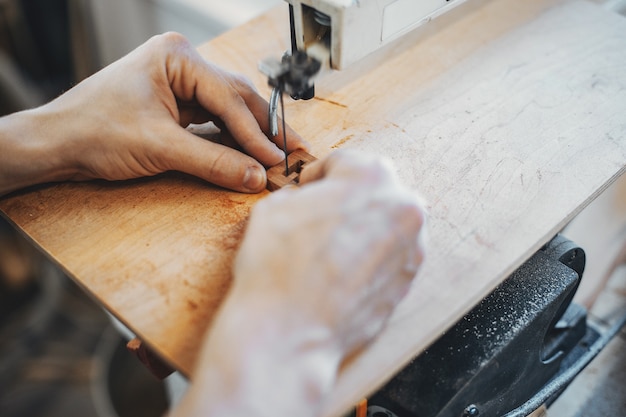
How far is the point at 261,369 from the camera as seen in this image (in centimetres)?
58

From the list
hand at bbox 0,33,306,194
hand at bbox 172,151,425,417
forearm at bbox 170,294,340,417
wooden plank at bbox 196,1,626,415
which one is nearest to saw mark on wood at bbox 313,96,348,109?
wooden plank at bbox 196,1,626,415

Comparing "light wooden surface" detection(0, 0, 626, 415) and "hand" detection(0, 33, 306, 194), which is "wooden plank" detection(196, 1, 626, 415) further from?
"hand" detection(0, 33, 306, 194)

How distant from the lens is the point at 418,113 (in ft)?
3.19

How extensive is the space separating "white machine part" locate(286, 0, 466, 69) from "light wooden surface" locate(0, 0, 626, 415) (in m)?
0.15

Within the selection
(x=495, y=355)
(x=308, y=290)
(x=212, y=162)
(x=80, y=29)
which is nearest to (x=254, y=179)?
(x=212, y=162)

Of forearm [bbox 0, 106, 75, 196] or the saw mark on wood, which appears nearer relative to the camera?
forearm [bbox 0, 106, 75, 196]

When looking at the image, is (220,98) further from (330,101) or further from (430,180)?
(430,180)

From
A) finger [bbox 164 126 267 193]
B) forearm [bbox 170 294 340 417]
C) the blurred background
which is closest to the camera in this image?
forearm [bbox 170 294 340 417]

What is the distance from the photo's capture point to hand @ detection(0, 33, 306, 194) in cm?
84

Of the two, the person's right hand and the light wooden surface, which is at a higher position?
the person's right hand

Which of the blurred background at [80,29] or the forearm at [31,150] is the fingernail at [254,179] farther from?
the blurred background at [80,29]

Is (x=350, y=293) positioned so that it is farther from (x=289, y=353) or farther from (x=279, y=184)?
(x=279, y=184)

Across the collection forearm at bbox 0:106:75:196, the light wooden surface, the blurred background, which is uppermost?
forearm at bbox 0:106:75:196

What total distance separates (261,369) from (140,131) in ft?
1.34
